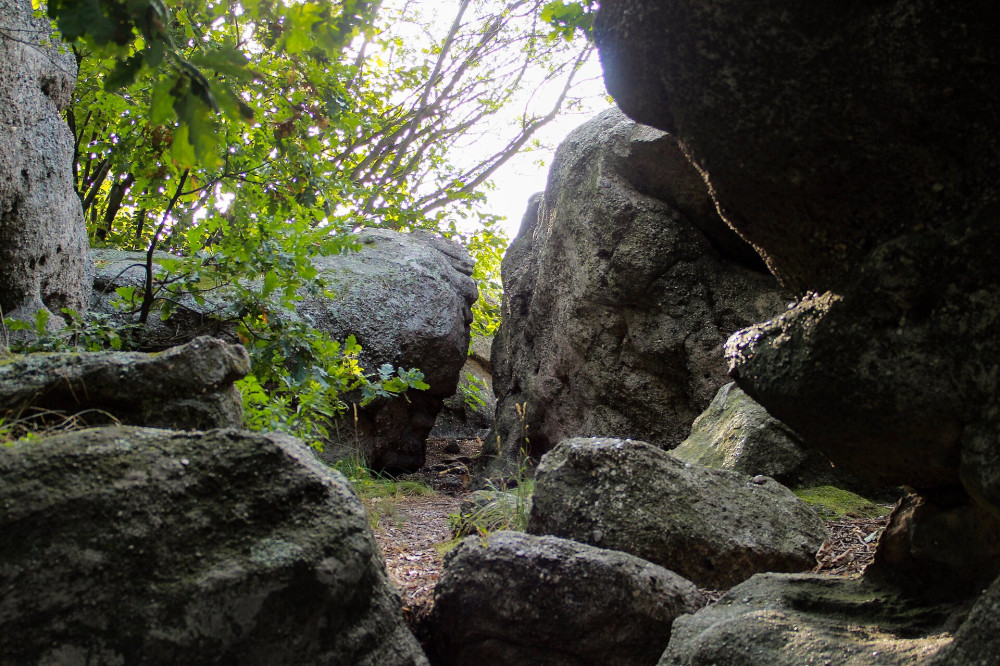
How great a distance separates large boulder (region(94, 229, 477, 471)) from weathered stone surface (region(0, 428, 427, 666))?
5891 mm

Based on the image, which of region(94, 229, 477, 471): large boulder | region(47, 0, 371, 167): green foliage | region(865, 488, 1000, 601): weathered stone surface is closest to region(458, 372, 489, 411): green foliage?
region(94, 229, 477, 471): large boulder

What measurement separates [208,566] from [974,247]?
2.14 meters

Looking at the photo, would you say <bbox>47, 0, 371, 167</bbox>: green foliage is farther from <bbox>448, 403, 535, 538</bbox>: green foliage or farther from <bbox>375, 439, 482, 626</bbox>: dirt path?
<bbox>448, 403, 535, 538</bbox>: green foliage

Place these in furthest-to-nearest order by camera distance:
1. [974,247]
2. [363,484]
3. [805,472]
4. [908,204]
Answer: [363,484], [805,472], [908,204], [974,247]

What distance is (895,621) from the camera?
2174 mm

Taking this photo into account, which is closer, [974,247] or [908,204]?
[974,247]

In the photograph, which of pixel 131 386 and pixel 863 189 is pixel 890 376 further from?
pixel 131 386

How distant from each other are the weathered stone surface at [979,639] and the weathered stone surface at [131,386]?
2508 mm

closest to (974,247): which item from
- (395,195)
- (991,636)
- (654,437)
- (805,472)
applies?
(991,636)

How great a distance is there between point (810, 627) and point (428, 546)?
9.98 ft

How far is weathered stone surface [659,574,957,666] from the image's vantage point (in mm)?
1912

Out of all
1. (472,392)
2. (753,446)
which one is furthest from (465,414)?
(753,446)

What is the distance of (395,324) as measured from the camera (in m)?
8.86

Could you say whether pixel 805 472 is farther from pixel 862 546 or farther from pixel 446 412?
pixel 446 412
